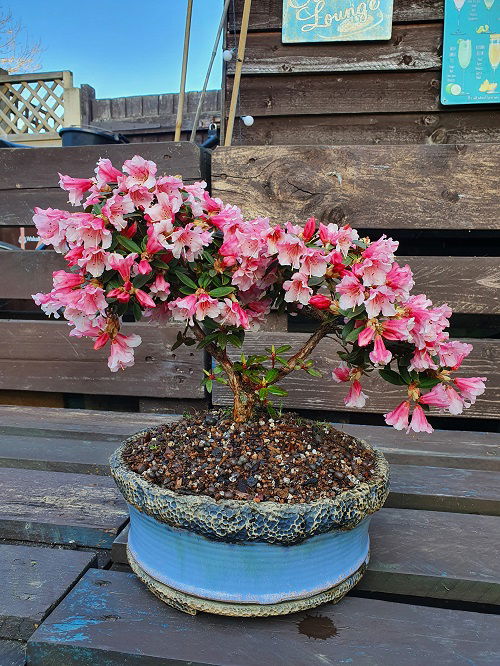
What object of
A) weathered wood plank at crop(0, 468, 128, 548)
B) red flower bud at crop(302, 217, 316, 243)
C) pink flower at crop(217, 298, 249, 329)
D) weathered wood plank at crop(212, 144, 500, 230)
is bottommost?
weathered wood plank at crop(0, 468, 128, 548)

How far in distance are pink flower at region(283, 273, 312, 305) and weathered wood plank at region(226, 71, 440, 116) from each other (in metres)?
2.14

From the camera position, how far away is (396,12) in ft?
8.17

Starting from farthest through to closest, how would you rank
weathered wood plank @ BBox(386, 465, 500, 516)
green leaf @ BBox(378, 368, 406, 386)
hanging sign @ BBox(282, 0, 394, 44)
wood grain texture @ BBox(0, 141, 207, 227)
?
hanging sign @ BBox(282, 0, 394, 44), wood grain texture @ BBox(0, 141, 207, 227), weathered wood plank @ BBox(386, 465, 500, 516), green leaf @ BBox(378, 368, 406, 386)

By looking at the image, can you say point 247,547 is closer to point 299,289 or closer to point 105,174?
point 299,289

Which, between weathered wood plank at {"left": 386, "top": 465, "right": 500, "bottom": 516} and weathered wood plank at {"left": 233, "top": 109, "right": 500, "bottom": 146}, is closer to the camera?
weathered wood plank at {"left": 386, "top": 465, "right": 500, "bottom": 516}

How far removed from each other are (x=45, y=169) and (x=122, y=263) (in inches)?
55.1

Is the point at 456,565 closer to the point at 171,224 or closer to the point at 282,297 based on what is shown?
the point at 282,297

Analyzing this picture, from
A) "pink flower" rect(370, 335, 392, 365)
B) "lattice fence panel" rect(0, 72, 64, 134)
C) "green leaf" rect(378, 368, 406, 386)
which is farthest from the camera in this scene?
"lattice fence panel" rect(0, 72, 64, 134)

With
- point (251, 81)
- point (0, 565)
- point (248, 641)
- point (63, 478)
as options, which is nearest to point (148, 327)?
point (63, 478)

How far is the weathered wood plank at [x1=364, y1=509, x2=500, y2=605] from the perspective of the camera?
947 millimetres

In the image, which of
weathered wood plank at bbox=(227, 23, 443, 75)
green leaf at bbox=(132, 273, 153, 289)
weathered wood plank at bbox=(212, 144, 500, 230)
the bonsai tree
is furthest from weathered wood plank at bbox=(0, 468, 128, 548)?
weathered wood plank at bbox=(227, 23, 443, 75)

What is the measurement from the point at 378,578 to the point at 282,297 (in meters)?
0.56

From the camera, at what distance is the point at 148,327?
195cm

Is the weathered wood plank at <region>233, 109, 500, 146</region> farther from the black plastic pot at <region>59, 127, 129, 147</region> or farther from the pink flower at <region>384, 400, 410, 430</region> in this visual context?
the pink flower at <region>384, 400, 410, 430</region>
